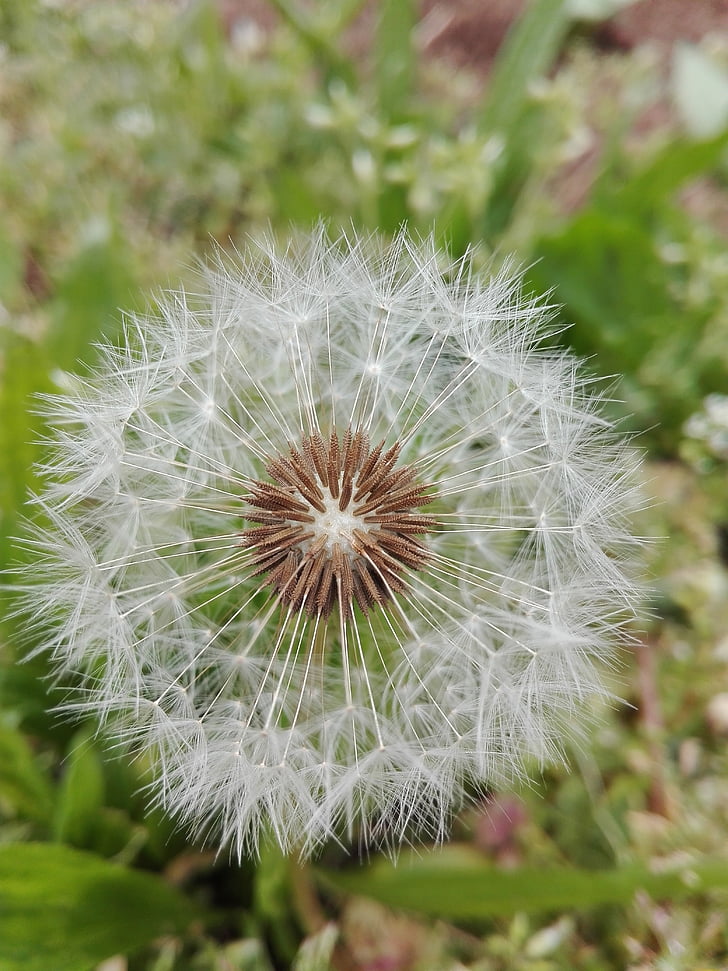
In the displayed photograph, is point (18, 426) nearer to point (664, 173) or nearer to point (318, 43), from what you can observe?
point (318, 43)

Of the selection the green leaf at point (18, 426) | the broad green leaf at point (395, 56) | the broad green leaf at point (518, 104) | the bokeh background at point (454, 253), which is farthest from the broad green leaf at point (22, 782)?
the broad green leaf at point (395, 56)

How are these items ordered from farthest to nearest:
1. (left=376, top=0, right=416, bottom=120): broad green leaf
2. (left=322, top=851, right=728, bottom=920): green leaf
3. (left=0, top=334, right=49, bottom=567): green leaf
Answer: (left=376, top=0, right=416, bottom=120): broad green leaf, (left=0, top=334, right=49, bottom=567): green leaf, (left=322, top=851, right=728, bottom=920): green leaf

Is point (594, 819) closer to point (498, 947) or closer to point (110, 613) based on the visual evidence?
point (498, 947)

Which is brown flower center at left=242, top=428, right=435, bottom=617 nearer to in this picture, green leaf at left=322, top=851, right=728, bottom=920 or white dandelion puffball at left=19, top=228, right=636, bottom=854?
white dandelion puffball at left=19, top=228, right=636, bottom=854

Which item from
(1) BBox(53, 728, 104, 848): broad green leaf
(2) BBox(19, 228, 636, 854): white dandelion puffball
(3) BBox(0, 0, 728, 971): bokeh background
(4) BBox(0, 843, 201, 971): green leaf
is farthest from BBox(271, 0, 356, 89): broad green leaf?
(4) BBox(0, 843, 201, 971): green leaf

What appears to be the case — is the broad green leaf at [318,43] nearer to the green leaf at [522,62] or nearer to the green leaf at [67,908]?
the green leaf at [522,62]

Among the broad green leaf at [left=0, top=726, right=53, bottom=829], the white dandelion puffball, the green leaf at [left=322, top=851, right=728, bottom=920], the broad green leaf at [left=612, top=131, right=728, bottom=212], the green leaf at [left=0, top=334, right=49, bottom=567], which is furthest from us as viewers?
the broad green leaf at [left=612, top=131, right=728, bottom=212]

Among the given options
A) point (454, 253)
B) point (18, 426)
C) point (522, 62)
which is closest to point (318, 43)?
point (522, 62)
